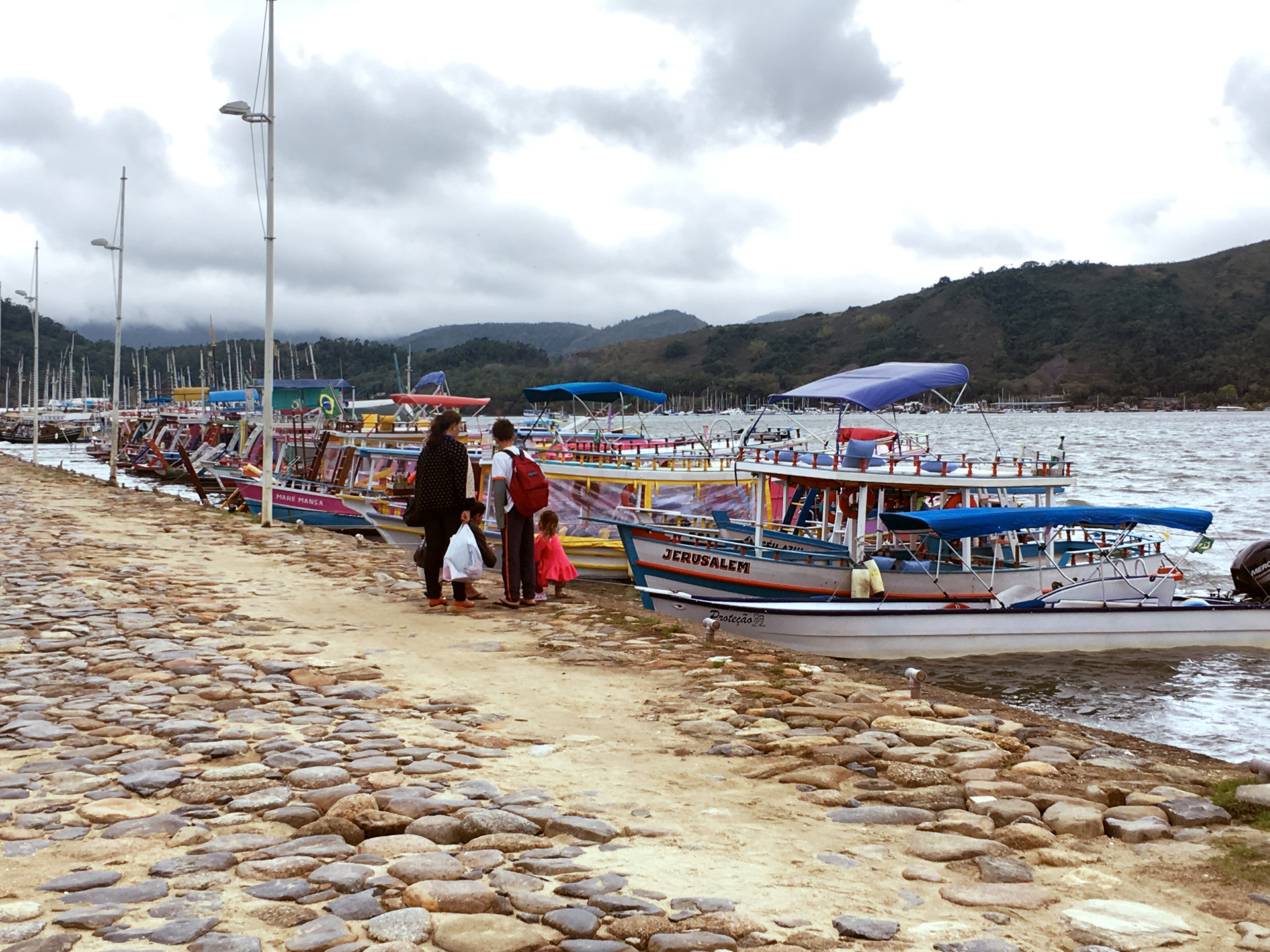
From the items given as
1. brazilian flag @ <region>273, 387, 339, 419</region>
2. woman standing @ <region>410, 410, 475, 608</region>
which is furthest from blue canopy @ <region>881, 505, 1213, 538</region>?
brazilian flag @ <region>273, 387, 339, 419</region>

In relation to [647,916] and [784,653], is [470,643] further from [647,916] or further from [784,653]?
[647,916]

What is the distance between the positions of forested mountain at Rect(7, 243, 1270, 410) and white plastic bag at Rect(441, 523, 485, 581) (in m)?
117

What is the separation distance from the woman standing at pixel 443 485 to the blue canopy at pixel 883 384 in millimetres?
7361

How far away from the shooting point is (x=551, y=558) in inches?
457

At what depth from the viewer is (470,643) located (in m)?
8.78

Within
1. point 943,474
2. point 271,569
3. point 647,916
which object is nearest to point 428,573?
point 271,569

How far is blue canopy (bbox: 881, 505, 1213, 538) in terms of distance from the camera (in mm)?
13930

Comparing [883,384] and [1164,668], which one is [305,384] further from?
[1164,668]

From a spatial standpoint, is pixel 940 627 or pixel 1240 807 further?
pixel 940 627

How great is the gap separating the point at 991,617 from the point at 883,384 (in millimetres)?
4082

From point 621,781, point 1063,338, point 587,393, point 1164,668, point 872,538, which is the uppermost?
point 1063,338

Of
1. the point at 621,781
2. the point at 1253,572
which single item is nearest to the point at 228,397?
the point at 1253,572

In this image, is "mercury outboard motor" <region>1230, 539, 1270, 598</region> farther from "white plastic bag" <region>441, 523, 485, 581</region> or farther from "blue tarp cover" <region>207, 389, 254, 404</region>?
"blue tarp cover" <region>207, 389, 254, 404</region>

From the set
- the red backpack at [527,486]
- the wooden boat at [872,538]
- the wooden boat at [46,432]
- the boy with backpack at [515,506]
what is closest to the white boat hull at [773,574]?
the wooden boat at [872,538]
